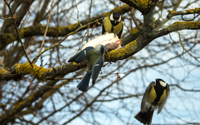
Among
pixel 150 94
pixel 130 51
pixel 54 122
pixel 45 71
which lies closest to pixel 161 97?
pixel 150 94

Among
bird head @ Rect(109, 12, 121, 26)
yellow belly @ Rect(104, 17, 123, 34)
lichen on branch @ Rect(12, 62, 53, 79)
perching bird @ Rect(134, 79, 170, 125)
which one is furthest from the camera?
yellow belly @ Rect(104, 17, 123, 34)

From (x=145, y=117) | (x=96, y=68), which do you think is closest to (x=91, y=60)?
(x=96, y=68)

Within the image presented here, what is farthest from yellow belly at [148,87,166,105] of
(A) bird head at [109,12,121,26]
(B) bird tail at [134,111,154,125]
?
(A) bird head at [109,12,121,26]

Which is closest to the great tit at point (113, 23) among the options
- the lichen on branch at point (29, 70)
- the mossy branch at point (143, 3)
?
the mossy branch at point (143, 3)

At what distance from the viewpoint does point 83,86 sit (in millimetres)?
1633

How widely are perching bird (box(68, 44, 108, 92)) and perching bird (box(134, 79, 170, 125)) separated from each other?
104 centimetres

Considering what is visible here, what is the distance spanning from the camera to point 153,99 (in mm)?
2469

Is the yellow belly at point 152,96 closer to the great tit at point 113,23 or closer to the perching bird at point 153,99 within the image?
the perching bird at point 153,99

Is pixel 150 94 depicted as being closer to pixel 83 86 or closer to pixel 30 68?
pixel 83 86

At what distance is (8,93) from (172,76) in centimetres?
383

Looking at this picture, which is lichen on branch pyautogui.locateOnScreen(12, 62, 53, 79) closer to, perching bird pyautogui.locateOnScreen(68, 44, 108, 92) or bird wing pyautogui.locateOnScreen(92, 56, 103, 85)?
perching bird pyautogui.locateOnScreen(68, 44, 108, 92)

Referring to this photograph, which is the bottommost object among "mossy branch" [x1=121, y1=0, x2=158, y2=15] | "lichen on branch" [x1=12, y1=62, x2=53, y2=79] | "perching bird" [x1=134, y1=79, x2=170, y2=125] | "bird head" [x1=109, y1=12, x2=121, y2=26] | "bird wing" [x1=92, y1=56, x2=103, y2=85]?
"perching bird" [x1=134, y1=79, x2=170, y2=125]

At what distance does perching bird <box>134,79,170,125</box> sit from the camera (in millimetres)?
2406

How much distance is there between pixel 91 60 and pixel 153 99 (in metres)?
1.21
